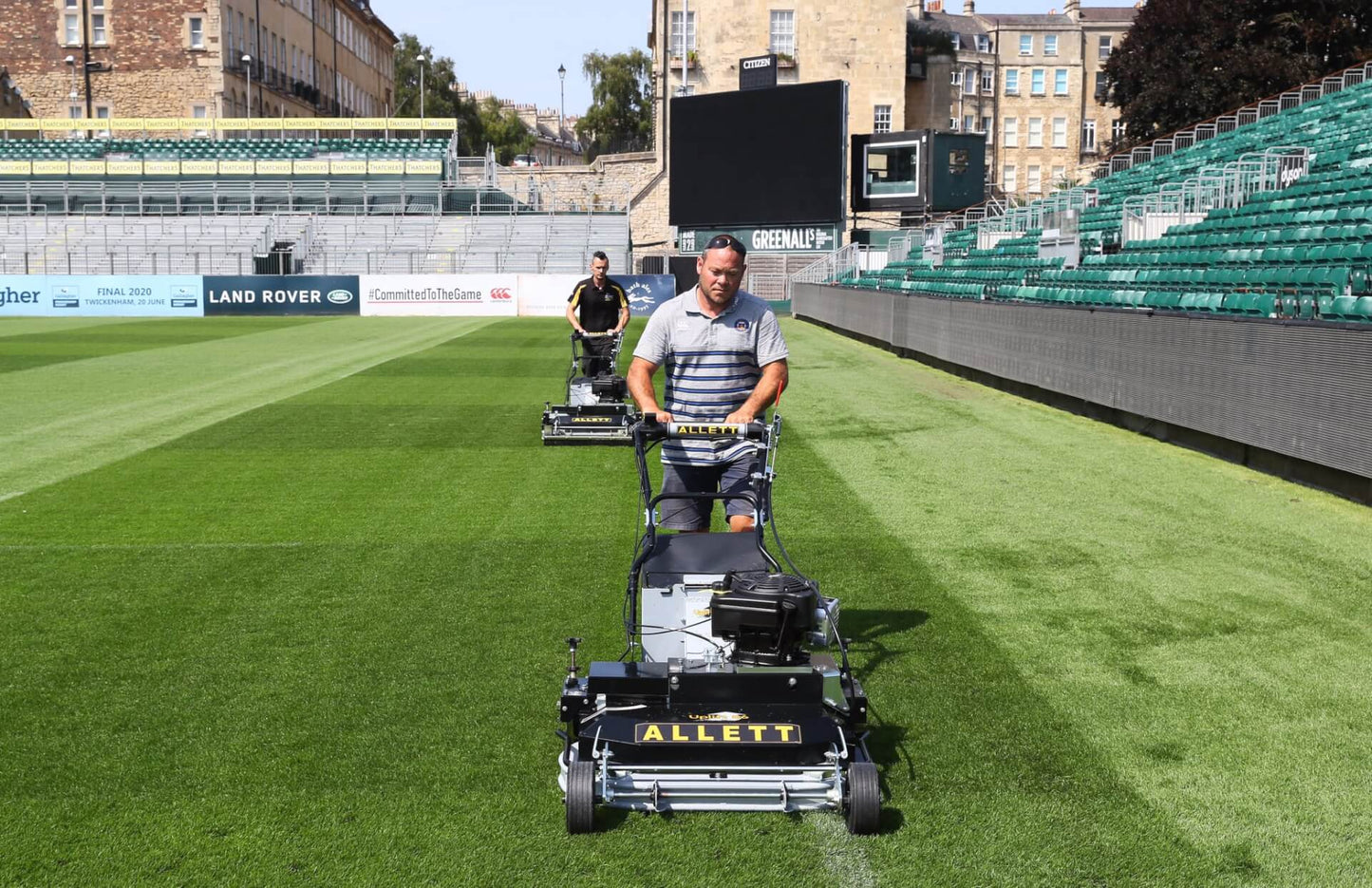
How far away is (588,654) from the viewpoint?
6238 millimetres

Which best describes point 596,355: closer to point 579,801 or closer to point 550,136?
point 579,801

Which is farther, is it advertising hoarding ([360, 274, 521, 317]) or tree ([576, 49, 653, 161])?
tree ([576, 49, 653, 161])

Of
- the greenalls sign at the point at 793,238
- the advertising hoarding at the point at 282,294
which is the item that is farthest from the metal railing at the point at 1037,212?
the advertising hoarding at the point at 282,294

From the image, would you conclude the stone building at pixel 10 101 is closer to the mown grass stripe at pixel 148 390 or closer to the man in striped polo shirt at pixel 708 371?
the mown grass stripe at pixel 148 390

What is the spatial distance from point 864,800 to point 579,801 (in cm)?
88

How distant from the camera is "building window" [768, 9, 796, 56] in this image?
6309 centimetres

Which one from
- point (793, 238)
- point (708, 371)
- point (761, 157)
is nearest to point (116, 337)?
point (761, 157)

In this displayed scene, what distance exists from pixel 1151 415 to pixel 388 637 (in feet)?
30.7

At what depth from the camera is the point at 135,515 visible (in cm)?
955

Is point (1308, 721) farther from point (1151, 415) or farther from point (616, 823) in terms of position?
point (1151, 415)

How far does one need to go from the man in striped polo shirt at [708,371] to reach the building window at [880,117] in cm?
5942

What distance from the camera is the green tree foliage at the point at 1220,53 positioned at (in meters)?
41.6

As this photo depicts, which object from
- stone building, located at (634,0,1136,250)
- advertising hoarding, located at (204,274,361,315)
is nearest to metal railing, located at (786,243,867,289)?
stone building, located at (634,0,1136,250)

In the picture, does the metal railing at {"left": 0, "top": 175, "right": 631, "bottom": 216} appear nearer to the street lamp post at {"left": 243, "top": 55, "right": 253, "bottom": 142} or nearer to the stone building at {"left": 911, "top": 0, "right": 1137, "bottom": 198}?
the street lamp post at {"left": 243, "top": 55, "right": 253, "bottom": 142}
